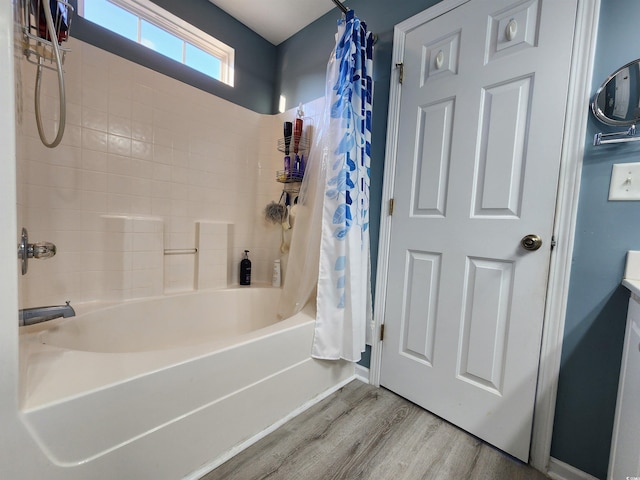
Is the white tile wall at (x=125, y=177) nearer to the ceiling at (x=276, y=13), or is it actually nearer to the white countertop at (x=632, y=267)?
the ceiling at (x=276, y=13)

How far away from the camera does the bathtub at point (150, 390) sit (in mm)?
685

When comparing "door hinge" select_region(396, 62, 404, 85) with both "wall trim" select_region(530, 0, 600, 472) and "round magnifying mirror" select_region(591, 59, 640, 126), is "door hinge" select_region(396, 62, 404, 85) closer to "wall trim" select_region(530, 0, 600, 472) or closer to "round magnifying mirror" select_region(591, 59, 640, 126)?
"wall trim" select_region(530, 0, 600, 472)

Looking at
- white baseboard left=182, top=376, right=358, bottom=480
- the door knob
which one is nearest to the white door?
the door knob

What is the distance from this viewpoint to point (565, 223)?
3.20 ft

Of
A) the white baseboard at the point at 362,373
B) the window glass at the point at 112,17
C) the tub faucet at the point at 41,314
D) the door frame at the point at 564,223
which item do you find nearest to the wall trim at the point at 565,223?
the door frame at the point at 564,223

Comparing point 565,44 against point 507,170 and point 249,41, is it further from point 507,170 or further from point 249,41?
point 249,41

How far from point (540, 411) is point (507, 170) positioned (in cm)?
97

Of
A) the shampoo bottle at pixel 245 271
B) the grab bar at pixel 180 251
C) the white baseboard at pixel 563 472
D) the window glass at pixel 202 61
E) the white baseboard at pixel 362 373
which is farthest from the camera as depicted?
the shampoo bottle at pixel 245 271

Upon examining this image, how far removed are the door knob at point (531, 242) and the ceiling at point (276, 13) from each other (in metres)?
1.90

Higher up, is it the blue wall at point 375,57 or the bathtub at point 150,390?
the blue wall at point 375,57

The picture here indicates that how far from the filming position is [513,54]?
107 cm

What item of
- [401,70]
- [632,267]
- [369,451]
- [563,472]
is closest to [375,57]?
[401,70]

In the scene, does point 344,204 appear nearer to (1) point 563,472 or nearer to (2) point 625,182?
(2) point 625,182

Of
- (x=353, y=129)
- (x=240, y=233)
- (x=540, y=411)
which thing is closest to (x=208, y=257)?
(x=240, y=233)
